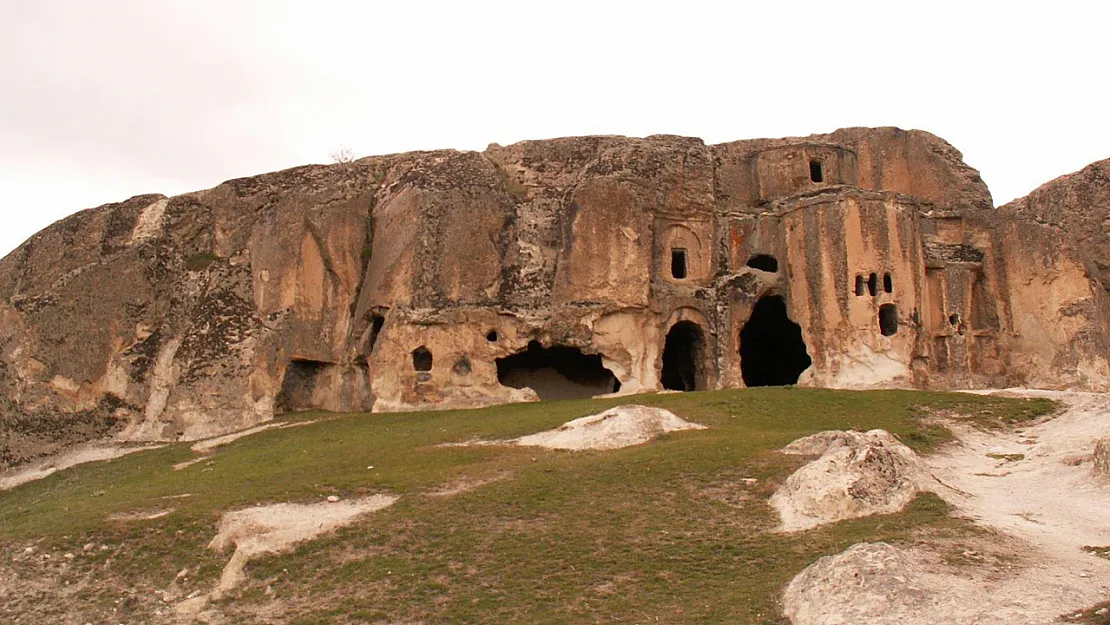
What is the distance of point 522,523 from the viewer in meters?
20.7

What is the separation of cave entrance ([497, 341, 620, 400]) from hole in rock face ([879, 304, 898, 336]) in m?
11.0

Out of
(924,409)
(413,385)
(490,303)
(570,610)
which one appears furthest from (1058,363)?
(570,610)

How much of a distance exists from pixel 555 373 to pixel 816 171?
14279 mm

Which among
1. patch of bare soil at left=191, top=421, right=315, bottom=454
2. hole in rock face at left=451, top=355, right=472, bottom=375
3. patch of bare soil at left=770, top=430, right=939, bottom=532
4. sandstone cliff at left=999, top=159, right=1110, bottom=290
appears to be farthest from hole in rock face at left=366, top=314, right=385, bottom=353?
sandstone cliff at left=999, top=159, right=1110, bottom=290

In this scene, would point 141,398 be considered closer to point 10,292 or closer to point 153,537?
point 10,292

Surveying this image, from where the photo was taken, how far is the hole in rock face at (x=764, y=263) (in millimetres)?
41844

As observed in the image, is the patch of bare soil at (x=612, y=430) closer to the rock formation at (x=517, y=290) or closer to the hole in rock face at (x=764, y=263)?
the rock formation at (x=517, y=290)

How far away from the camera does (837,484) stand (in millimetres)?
19875

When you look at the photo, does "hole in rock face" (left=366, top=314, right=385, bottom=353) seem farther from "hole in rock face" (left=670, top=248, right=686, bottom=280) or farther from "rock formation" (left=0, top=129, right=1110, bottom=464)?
"hole in rock face" (left=670, top=248, right=686, bottom=280)

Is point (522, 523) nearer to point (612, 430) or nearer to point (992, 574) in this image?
point (612, 430)

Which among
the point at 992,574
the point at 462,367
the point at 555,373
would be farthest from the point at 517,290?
the point at 992,574

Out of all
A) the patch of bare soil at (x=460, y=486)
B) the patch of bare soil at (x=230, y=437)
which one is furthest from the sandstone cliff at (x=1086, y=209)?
the patch of bare soil at (x=230, y=437)

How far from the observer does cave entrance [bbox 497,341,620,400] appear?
141 feet

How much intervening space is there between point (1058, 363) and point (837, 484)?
23891 millimetres
